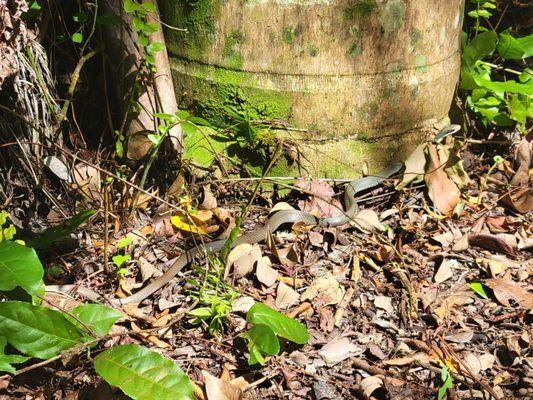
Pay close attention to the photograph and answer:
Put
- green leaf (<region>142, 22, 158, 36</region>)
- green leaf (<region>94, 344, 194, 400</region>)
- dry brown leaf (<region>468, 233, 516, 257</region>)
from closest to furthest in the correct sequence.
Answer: green leaf (<region>94, 344, 194, 400</region>), green leaf (<region>142, 22, 158, 36</region>), dry brown leaf (<region>468, 233, 516, 257</region>)

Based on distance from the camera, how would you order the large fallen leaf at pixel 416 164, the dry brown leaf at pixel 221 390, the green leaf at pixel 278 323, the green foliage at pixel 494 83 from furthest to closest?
the green foliage at pixel 494 83 → the large fallen leaf at pixel 416 164 → the green leaf at pixel 278 323 → the dry brown leaf at pixel 221 390

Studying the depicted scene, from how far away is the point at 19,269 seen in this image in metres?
2.28

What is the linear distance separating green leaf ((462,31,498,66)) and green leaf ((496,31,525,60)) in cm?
9

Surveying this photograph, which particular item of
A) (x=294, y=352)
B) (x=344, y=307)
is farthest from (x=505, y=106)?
(x=294, y=352)

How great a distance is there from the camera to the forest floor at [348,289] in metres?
2.43

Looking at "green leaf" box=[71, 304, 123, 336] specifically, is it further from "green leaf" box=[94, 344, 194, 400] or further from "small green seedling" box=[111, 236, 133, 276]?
"small green seedling" box=[111, 236, 133, 276]

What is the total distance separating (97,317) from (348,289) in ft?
Result: 3.87

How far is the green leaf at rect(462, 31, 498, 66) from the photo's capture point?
367 centimetres

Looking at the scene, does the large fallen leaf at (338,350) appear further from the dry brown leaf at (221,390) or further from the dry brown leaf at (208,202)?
the dry brown leaf at (208,202)

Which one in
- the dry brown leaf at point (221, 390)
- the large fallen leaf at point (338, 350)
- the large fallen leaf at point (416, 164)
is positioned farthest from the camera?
the large fallen leaf at point (416, 164)

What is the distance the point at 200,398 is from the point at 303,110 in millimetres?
1631

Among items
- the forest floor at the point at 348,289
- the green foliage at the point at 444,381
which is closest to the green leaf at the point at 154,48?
the forest floor at the point at 348,289

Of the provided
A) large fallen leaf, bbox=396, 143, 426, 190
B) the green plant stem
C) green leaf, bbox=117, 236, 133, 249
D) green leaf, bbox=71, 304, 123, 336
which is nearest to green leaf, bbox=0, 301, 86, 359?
green leaf, bbox=71, 304, 123, 336

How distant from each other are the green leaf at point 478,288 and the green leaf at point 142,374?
1.49 m
